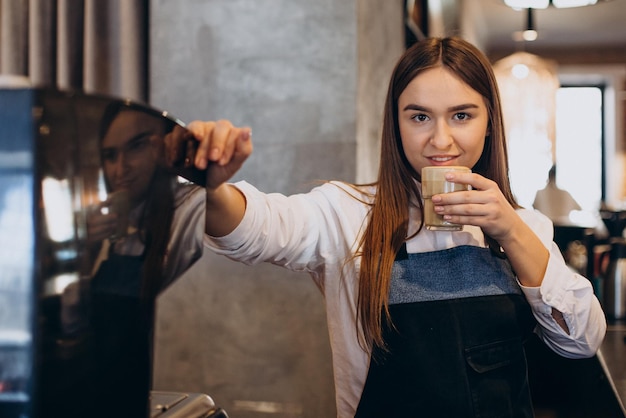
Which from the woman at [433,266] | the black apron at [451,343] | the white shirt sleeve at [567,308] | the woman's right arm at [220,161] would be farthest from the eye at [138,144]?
the white shirt sleeve at [567,308]

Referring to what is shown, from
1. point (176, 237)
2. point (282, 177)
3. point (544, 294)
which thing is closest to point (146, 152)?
point (176, 237)

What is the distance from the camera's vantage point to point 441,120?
49.8 inches

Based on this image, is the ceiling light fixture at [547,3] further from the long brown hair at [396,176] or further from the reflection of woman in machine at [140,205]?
the reflection of woman in machine at [140,205]

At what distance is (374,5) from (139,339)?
1.83m

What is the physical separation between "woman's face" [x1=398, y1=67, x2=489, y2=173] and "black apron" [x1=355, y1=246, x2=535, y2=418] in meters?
0.18

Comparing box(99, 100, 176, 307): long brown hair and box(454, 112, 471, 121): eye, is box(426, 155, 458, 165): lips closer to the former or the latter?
box(454, 112, 471, 121): eye

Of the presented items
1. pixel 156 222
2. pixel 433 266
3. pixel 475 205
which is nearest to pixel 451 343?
pixel 433 266

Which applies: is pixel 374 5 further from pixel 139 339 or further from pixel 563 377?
pixel 139 339

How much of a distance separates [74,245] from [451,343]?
2.64 ft

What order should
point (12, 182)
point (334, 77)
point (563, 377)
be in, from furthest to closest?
point (563, 377), point (334, 77), point (12, 182)

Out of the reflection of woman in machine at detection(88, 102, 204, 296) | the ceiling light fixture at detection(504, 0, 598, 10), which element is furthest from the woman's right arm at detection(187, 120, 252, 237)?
the ceiling light fixture at detection(504, 0, 598, 10)

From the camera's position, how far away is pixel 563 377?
2275 mm

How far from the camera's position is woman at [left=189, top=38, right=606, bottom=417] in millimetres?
1218

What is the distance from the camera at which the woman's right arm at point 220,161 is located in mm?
839
